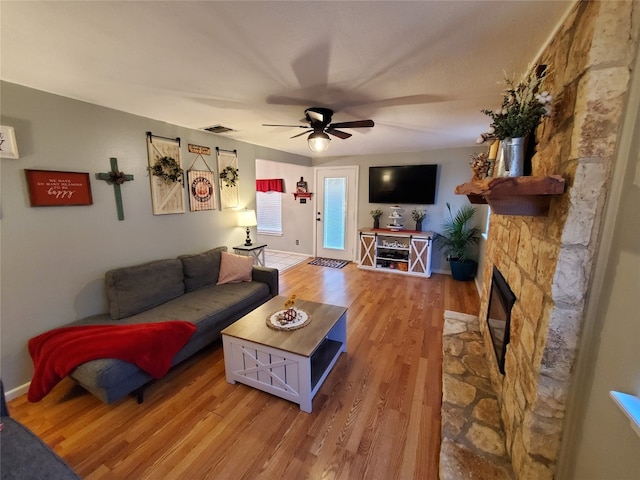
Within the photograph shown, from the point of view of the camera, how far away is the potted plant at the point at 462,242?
14.3 feet

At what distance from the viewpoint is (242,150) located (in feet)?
12.6

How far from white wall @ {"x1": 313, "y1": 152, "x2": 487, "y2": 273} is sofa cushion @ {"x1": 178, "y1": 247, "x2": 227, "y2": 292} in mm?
3203

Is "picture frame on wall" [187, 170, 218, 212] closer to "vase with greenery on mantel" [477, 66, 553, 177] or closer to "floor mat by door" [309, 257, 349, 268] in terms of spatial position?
"floor mat by door" [309, 257, 349, 268]

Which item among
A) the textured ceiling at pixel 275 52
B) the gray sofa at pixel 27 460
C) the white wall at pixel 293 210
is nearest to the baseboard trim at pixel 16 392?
the gray sofa at pixel 27 460

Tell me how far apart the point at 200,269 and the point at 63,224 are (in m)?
1.24

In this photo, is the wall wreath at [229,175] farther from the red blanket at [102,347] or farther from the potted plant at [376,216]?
the potted plant at [376,216]

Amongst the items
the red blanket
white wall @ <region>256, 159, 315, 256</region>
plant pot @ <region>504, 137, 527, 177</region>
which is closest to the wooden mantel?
plant pot @ <region>504, 137, 527, 177</region>

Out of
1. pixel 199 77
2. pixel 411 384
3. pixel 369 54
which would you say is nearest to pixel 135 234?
pixel 199 77

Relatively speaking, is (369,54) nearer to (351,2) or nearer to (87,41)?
(351,2)

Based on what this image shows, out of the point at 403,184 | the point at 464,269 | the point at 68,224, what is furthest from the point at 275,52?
the point at 464,269

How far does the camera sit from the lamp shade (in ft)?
12.5

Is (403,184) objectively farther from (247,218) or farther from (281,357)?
(281,357)

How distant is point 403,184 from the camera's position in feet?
16.1

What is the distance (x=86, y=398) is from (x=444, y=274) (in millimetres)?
4986
